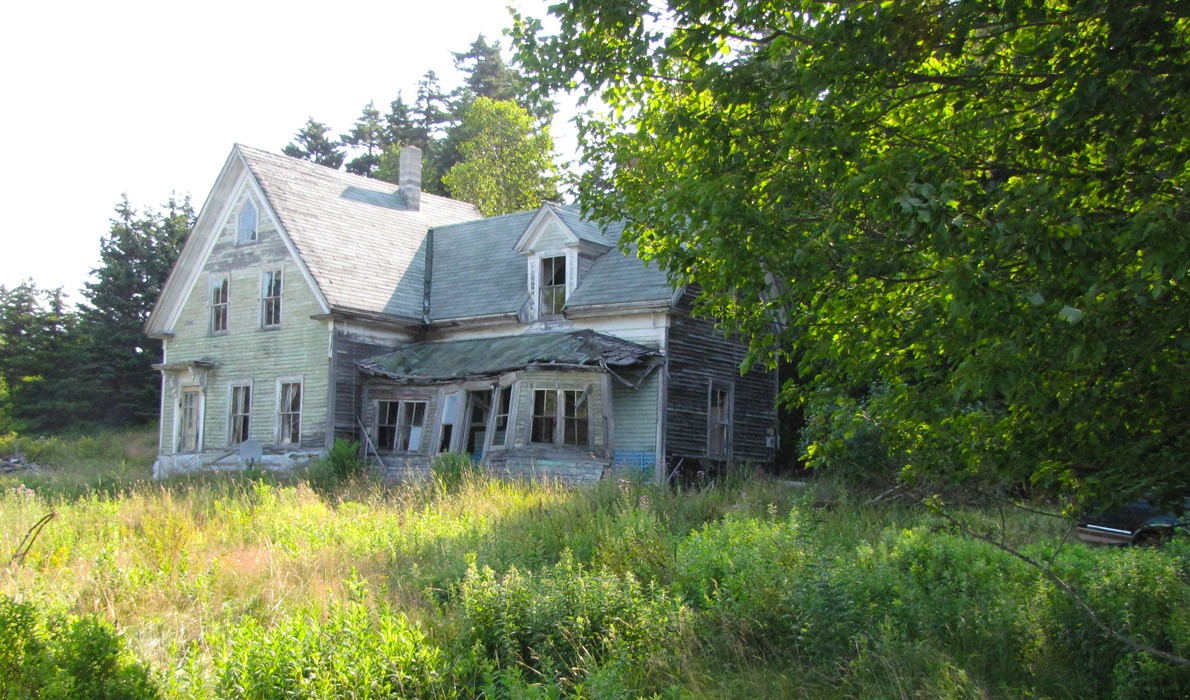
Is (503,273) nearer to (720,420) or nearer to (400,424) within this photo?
(400,424)

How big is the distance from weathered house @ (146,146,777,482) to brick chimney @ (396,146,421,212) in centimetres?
89

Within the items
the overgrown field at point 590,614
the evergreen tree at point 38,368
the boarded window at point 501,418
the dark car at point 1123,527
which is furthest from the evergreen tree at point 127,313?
the dark car at point 1123,527

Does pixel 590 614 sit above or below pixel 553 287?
below

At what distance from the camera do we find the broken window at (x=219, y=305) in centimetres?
2697

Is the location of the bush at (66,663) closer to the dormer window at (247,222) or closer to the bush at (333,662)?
the bush at (333,662)

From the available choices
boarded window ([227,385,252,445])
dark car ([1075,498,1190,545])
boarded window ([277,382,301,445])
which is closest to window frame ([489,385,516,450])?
boarded window ([277,382,301,445])

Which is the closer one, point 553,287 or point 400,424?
point 553,287

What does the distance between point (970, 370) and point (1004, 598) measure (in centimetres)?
362

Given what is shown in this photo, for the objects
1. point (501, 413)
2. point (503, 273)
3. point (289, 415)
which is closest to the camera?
point (501, 413)

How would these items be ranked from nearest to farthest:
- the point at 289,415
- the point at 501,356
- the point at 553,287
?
the point at 501,356, the point at 553,287, the point at 289,415

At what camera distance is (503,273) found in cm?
2522

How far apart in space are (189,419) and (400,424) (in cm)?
740

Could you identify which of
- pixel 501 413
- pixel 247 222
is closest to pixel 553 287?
pixel 501 413

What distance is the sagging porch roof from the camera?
66.5ft
